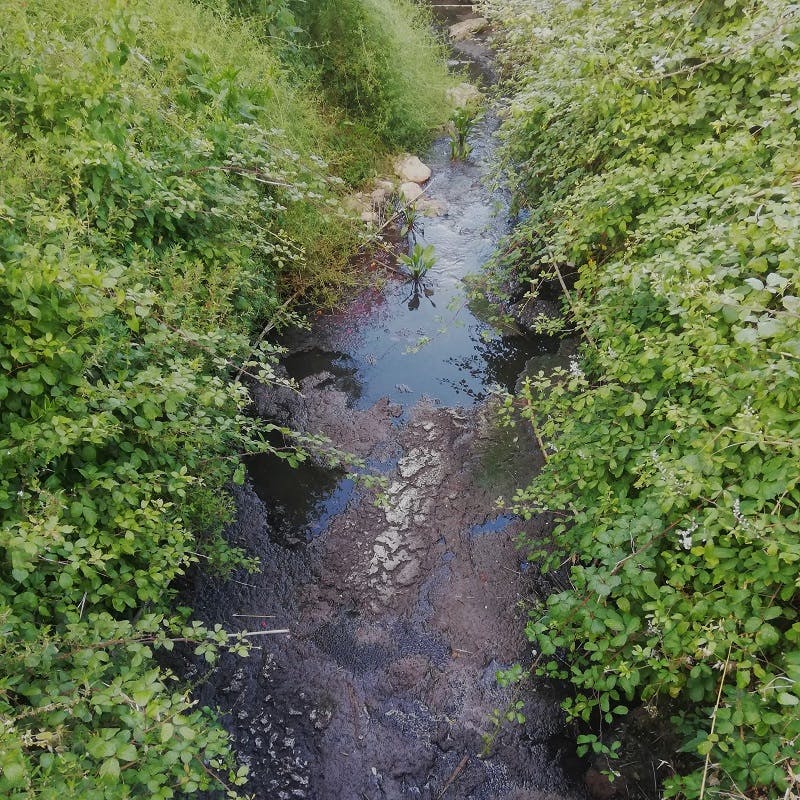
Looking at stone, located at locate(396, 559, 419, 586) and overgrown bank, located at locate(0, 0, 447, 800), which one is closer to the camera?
overgrown bank, located at locate(0, 0, 447, 800)

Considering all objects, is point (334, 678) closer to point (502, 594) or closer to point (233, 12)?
point (502, 594)

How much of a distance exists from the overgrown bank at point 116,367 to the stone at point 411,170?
2776 mm

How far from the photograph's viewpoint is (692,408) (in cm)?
263

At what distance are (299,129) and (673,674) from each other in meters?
6.58

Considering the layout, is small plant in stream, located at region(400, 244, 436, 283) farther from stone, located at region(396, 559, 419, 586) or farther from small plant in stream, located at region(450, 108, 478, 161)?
stone, located at region(396, 559, 419, 586)

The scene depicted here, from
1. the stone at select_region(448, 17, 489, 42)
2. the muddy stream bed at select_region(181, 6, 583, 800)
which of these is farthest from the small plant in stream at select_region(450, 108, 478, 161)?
the stone at select_region(448, 17, 489, 42)

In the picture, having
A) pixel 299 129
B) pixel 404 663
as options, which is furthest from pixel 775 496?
pixel 299 129

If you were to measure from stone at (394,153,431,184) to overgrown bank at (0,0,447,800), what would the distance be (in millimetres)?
2776

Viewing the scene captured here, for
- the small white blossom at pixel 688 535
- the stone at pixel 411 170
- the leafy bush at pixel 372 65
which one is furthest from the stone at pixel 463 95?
the small white blossom at pixel 688 535

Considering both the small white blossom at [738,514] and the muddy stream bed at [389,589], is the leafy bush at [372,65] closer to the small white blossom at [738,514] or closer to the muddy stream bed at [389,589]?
the muddy stream bed at [389,589]

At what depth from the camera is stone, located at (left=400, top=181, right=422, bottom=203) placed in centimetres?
767

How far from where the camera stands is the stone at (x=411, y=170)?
805 centimetres

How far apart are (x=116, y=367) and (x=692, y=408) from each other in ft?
9.86

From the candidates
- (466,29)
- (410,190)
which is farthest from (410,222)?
(466,29)
